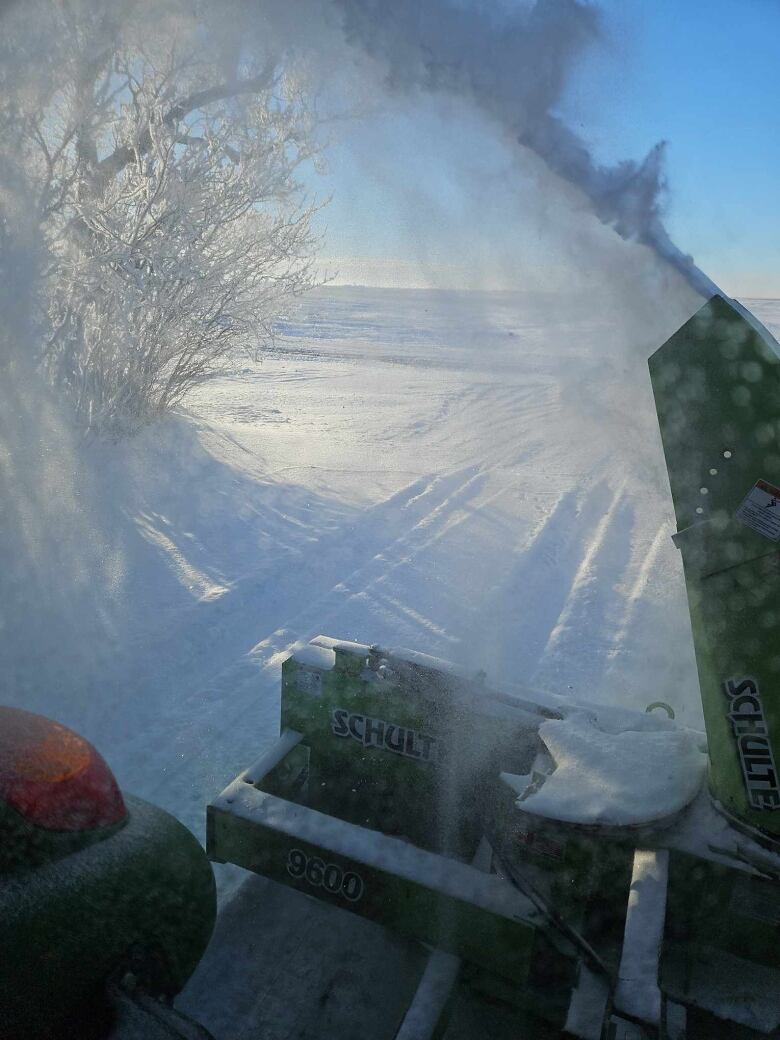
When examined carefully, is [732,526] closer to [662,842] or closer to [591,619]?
[662,842]

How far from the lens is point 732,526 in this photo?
2.36 metres

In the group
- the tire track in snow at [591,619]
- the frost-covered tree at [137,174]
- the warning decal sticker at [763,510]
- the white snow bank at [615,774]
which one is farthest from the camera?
the frost-covered tree at [137,174]

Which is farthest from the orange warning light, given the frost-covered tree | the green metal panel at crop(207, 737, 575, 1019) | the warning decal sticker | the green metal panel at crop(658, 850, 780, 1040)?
the frost-covered tree

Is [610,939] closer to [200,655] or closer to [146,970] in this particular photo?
[146,970]

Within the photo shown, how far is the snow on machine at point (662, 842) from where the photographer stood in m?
2.25

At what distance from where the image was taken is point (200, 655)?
5.23m

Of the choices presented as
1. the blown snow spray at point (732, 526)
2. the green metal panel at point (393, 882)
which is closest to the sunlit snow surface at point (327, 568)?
the green metal panel at point (393, 882)

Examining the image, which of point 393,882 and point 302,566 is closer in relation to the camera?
point 393,882

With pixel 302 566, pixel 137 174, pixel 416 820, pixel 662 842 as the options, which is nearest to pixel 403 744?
pixel 416 820

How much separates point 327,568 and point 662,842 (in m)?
4.74

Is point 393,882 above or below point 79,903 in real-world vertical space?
below

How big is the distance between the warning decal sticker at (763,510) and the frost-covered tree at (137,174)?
6.54m

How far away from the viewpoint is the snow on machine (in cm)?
225

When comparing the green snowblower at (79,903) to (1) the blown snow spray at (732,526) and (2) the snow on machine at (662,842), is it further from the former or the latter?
(1) the blown snow spray at (732,526)
